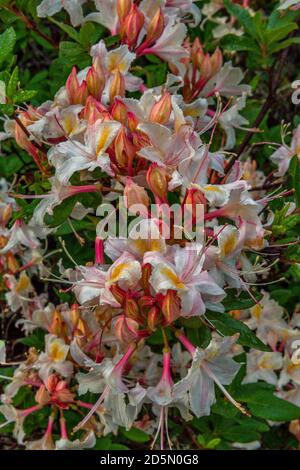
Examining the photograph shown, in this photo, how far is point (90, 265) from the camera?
4.30ft

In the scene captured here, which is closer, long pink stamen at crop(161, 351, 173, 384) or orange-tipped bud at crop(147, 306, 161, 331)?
orange-tipped bud at crop(147, 306, 161, 331)

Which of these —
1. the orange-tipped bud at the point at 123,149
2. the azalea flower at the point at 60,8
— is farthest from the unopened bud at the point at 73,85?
the azalea flower at the point at 60,8

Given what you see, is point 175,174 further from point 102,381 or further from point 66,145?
point 102,381

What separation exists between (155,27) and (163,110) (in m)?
0.36

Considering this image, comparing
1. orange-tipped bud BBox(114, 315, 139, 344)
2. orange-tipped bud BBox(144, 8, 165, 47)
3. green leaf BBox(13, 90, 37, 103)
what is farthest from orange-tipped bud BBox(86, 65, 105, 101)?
orange-tipped bud BBox(114, 315, 139, 344)

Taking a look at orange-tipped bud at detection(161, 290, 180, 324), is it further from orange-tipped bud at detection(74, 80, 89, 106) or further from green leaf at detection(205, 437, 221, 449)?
green leaf at detection(205, 437, 221, 449)

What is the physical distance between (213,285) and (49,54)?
199cm

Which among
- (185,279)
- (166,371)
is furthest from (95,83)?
(166,371)

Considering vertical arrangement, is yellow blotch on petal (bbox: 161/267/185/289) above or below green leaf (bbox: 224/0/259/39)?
below

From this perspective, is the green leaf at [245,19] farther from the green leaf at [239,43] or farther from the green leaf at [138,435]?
the green leaf at [138,435]

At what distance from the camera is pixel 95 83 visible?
4.56 feet

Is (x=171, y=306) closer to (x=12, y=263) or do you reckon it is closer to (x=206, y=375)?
(x=206, y=375)

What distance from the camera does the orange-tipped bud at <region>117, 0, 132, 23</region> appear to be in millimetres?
1510

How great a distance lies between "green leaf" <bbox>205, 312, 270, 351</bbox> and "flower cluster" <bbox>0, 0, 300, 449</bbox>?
0.7 inches
